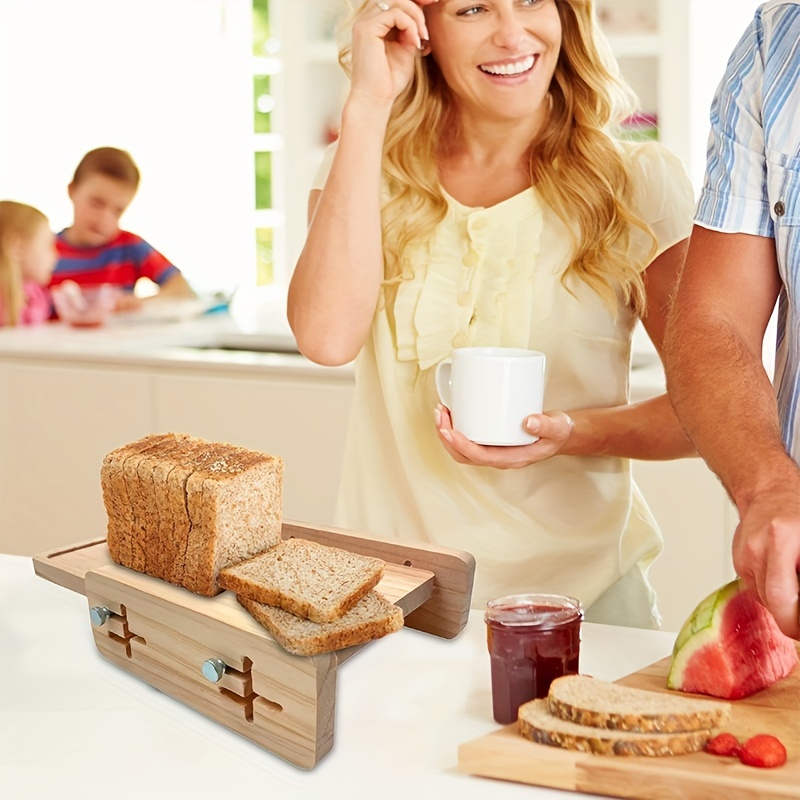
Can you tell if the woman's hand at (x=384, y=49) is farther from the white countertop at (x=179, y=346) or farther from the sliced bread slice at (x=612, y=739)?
the white countertop at (x=179, y=346)

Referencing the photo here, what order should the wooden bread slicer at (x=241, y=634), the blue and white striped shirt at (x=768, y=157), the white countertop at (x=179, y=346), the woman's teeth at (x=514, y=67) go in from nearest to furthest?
the wooden bread slicer at (x=241, y=634)
the blue and white striped shirt at (x=768, y=157)
the woman's teeth at (x=514, y=67)
the white countertop at (x=179, y=346)

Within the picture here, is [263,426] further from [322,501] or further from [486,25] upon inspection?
[486,25]

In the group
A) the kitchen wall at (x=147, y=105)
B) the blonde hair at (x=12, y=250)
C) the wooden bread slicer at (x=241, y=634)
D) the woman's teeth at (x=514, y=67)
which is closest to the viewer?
the wooden bread slicer at (x=241, y=634)

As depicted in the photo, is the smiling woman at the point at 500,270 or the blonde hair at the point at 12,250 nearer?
the smiling woman at the point at 500,270

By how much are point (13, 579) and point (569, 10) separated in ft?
3.51

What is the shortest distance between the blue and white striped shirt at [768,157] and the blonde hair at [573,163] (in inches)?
8.6

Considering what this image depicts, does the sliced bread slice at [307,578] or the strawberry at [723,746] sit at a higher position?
the sliced bread slice at [307,578]

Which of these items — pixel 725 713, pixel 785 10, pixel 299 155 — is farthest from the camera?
pixel 299 155

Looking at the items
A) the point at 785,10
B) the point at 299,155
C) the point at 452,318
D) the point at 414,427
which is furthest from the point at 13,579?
the point at 299,155

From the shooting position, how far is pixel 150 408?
3.37 meters

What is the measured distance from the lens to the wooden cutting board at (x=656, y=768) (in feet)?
3.18

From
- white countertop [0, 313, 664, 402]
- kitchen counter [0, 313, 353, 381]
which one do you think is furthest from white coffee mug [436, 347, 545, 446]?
kitchen counter [0, 313, 353, 381]

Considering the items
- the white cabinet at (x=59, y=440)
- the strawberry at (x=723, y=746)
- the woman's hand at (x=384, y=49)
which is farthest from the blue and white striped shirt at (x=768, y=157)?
the white cabinet at (x=59, y=440)

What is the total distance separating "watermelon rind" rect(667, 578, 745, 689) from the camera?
3.82 ft
